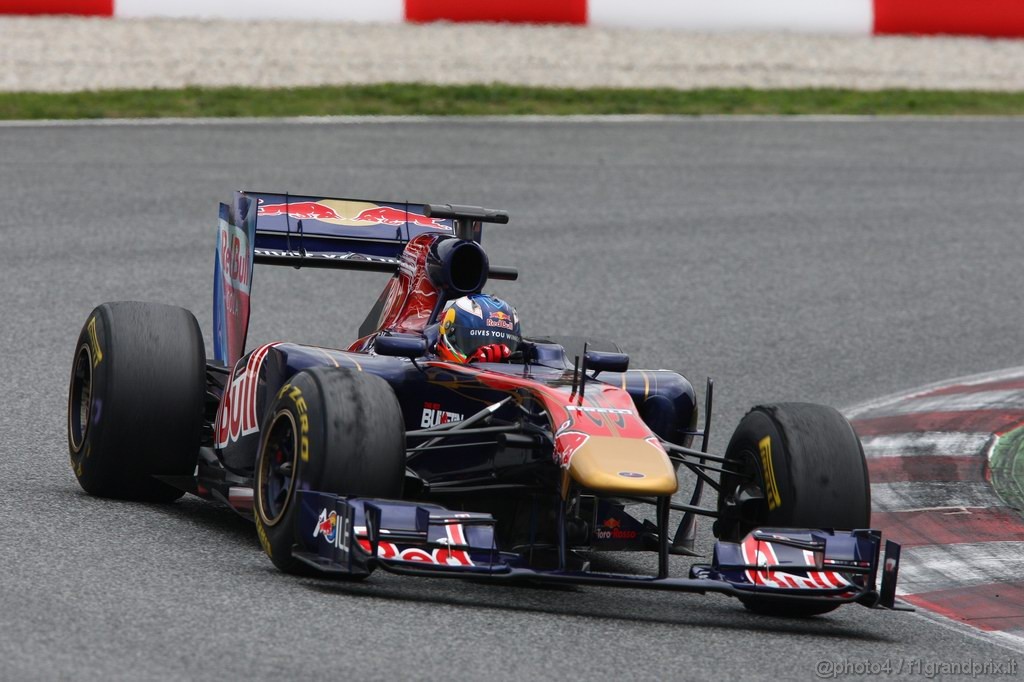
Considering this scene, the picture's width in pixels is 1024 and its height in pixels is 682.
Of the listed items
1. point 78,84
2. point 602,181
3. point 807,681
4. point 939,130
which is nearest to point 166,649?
point 807,681

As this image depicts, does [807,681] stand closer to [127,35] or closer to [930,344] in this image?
[930,344]

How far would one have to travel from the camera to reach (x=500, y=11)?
61.8 feet

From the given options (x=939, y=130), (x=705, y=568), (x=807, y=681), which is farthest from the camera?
(x=939, y=130)

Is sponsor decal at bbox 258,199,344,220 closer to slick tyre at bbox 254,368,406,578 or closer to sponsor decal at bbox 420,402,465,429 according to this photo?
sponsor decal at bbox 420,402,465,429

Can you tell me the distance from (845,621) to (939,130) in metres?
13.0

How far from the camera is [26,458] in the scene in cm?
809

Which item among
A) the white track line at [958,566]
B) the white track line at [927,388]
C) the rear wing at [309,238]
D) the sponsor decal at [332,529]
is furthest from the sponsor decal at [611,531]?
the white track line at [927,388]

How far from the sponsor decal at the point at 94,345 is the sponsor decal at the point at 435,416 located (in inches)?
56.8

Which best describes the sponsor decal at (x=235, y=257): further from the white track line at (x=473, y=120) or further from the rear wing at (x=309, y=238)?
the white track line at (x=473, y=120)

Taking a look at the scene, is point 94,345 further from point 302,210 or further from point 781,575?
point 781,575

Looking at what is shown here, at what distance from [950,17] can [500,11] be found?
16.8 ft

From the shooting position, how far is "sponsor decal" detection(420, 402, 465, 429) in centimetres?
680

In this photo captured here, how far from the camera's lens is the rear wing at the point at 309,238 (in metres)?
8.35

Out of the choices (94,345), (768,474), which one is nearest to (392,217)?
(94,345)
